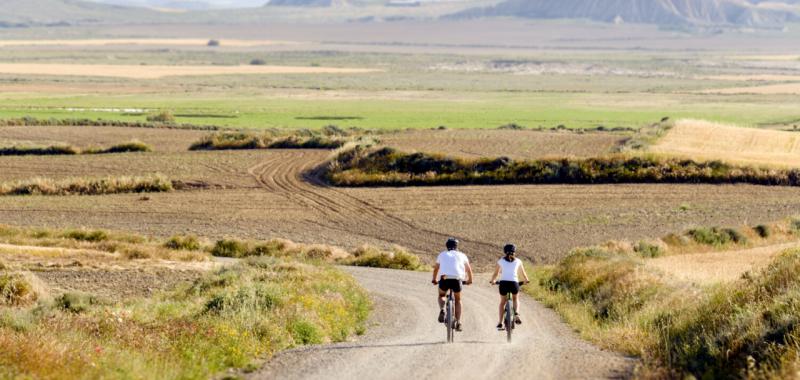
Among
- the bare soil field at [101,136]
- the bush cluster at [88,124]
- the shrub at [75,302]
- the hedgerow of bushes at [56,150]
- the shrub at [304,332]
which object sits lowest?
→ the bush cluster at [88,124]

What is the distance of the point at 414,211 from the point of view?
5488cm

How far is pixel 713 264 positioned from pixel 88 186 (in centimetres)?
3713

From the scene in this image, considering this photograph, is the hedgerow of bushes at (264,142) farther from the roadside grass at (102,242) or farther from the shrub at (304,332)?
the shrub at (304,332)

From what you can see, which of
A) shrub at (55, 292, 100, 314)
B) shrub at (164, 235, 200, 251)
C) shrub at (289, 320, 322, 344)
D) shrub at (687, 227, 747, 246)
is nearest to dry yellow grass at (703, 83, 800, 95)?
shrub at (687, 227, 747, 246)

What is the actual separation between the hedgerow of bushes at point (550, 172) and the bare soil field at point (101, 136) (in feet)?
61.9

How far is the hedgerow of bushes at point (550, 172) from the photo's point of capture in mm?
61906

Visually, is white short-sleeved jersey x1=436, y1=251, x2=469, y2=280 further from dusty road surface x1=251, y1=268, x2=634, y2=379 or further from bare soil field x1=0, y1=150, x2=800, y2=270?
bare soil field x1=0, y1=150, x2=800, y2=270

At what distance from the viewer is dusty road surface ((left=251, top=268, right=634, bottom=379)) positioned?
638 inches

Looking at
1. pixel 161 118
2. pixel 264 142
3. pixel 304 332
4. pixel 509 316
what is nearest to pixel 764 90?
pixel 161 118

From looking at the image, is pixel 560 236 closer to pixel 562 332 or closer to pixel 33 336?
pixel 562 332

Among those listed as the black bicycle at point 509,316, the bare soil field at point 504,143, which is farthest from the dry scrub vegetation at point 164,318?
the bare soil field at point 504,143

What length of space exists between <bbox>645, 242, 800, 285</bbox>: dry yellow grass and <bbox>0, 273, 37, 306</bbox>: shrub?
14735mm

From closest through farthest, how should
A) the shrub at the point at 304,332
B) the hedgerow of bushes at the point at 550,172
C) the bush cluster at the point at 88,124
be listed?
the shrub at the point at 304,332 < the hedgerow of bushes at the point at 550,172 < the bush cluster at the point at 88,124

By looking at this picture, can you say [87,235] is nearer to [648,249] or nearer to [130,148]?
[648,249]
